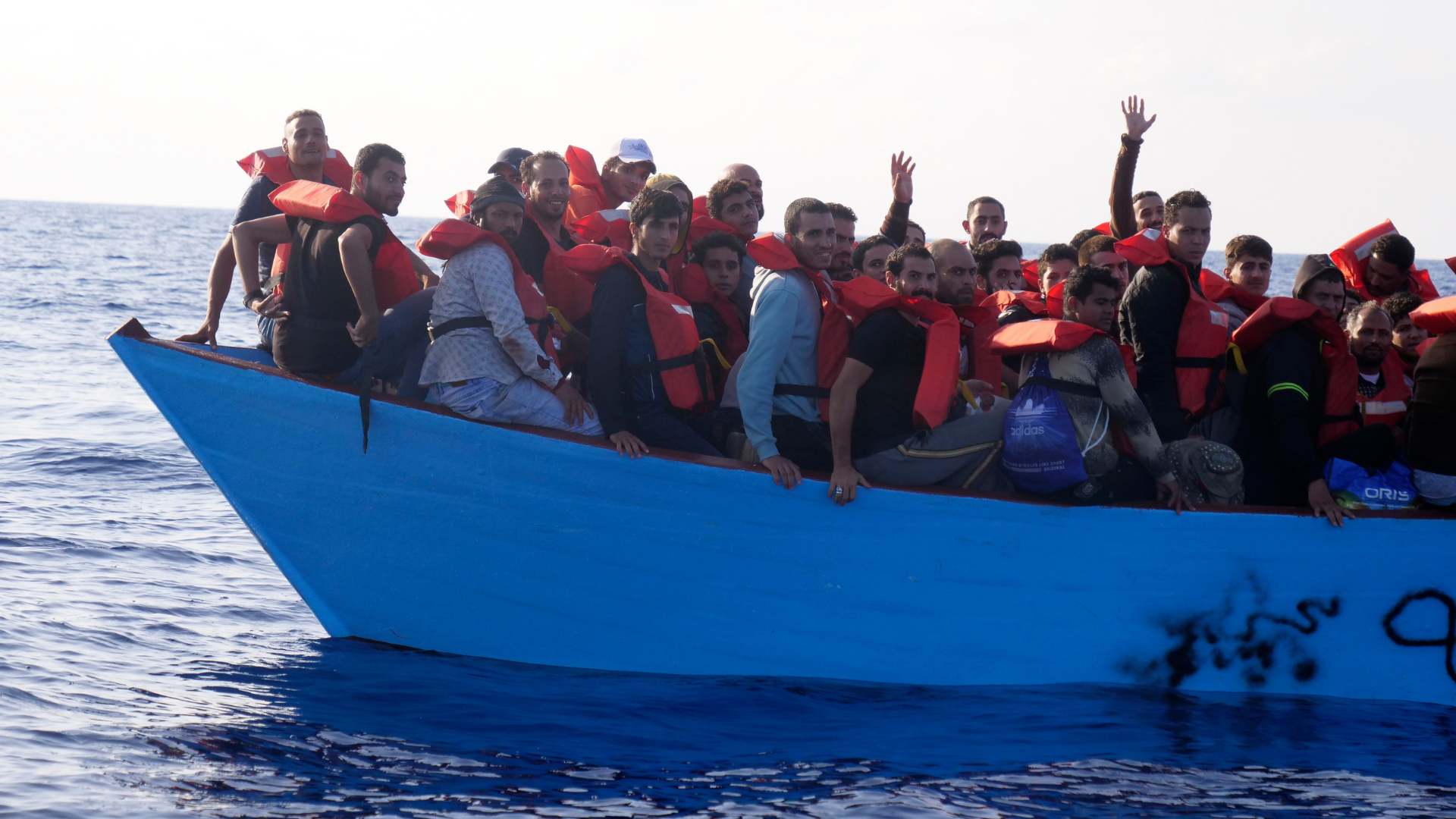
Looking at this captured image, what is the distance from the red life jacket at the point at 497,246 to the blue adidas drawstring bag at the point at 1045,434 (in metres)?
1.89

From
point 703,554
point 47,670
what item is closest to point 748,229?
point 703,554

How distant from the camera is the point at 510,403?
18.5 ft

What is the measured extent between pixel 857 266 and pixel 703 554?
1.53m

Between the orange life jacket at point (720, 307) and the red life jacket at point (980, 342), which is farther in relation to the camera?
the orange life jacket at point (720, 307)

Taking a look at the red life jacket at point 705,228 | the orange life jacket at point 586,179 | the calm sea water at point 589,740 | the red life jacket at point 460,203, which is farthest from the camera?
the orange life jacket at point 586,179

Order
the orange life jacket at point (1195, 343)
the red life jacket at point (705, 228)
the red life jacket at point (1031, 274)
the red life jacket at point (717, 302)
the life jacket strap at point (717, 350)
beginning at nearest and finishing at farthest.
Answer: the orange life jacket at point (1195, 343) → the life jacket strap at point (717, 350) → the red life jacket at point (717, 302) → the red life jacket at point (705, 228) → the red life jacket at point (1031, 274)

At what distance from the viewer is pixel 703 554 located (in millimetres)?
5660

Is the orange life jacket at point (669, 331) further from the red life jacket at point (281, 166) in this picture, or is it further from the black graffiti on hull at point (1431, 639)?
the black graffiti on hull at point (1431, 639)

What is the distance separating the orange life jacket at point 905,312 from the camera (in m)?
5.20

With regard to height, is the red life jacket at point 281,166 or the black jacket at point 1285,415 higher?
the red life jacket at point 281,166

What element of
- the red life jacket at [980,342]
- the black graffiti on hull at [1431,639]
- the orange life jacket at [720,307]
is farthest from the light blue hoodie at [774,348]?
the black graffiti on hull at [1431,639]

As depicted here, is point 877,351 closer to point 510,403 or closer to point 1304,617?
point 510,403

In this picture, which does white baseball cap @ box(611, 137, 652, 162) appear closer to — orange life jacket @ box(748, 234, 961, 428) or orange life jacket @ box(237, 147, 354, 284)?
orange life jacket @ box(237, 147, 354, 284)

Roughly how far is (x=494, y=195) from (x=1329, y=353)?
3.38 m
